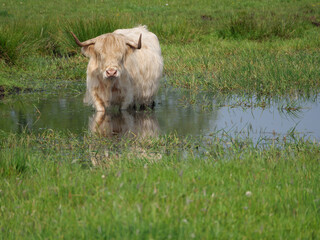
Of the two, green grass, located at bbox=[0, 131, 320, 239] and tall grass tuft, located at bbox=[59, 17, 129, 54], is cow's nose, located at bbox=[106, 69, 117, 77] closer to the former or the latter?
green grass, located at bbox=[0, 131, 320, 239]

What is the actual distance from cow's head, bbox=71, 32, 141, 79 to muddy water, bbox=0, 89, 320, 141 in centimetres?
64

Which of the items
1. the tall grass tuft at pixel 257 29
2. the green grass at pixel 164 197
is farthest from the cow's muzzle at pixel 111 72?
the tall grass tuft at pixel 257 29

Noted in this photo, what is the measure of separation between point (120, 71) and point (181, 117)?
1078mm

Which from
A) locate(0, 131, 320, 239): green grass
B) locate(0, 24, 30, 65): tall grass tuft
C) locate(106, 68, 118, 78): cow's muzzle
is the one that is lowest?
locate(0, 24, 30, 65): tall grass tuft

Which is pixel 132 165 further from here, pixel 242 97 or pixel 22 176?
pixel 242 97

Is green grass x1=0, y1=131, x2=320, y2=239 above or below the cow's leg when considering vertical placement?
above

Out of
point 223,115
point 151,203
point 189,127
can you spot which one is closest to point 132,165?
point 151,203

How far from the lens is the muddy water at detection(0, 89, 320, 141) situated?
6164 mm

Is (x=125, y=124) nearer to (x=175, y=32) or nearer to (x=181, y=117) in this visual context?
(x=181, y=117)

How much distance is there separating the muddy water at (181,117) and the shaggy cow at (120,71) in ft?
0.73

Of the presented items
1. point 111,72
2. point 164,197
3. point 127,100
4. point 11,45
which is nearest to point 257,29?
point 11,45

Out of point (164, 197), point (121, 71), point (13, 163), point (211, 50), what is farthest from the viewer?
point (211, 50)

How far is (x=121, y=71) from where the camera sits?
7.46m

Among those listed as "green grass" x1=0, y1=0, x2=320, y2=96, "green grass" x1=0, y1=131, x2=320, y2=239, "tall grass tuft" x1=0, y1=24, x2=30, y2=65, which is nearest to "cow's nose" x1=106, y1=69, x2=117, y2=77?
"green grass" x1=0, y1=0, x2=320, y2=96
